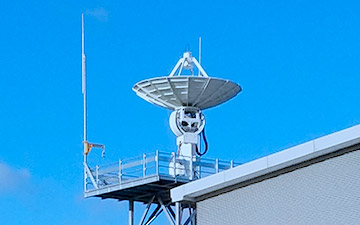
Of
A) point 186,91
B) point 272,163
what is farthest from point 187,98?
point 272,163

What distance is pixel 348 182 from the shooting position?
28609mm

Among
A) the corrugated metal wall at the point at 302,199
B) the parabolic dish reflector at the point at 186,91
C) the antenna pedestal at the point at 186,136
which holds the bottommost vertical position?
the corrugated metal wall at the point at 302,199

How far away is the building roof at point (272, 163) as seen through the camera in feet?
93.5

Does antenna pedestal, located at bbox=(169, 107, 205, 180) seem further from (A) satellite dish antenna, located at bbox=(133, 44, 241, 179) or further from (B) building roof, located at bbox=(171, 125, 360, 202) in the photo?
(B) building roof, located at bbox=(171, 125, 360, 202)

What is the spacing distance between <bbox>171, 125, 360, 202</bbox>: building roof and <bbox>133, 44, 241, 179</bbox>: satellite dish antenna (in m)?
11.4

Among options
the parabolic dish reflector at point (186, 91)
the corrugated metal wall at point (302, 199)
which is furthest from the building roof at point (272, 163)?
the parabolic dish reflector at point (186, 91)

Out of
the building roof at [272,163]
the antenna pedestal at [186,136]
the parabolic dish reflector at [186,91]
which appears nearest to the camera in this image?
the building roof at [272,163]

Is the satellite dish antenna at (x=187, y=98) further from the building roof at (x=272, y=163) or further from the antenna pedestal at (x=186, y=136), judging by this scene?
the building roof at (x=272, y=163)

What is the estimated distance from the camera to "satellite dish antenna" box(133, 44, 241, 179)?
46.5 meters

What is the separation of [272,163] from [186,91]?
16330 millimetres

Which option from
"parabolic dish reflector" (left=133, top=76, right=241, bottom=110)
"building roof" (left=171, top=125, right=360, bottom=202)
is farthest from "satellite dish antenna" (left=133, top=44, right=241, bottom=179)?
"building roof" (left=171, top=125, right=360, bottom=202)

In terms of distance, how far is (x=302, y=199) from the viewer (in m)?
30.1

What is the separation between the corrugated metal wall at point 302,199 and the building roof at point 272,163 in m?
0.34

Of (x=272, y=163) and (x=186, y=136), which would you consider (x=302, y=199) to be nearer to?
(x=272, y=163)
